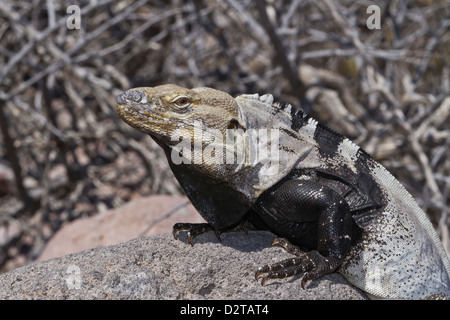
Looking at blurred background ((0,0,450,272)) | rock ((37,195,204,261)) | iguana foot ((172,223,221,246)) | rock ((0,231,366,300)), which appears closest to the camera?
rock ((0,231,366,300))

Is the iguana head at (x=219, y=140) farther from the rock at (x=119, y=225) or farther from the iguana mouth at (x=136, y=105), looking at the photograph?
the rock at (x=119, y=225)

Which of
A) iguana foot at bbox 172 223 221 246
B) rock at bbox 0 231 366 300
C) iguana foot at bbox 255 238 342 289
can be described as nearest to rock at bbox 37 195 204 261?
iguana foot at bbox 172 223 221 246

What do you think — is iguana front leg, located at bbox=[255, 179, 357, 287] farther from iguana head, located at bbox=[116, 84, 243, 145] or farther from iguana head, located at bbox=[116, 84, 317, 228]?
iguana head, located at bbox=[116, 84, 243, 145]

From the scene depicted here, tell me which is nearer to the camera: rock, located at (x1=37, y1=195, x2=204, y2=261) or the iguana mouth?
the iguana mouth

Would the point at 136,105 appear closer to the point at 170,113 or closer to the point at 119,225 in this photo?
the point at 170,113

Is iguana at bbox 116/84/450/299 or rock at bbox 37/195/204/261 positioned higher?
iguana at bbox 116/84/450/299

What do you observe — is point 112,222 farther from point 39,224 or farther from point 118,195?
point 118,195

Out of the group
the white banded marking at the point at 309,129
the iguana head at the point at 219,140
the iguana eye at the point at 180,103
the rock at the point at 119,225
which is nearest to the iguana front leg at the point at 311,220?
the iguana head at the point at 219,140
